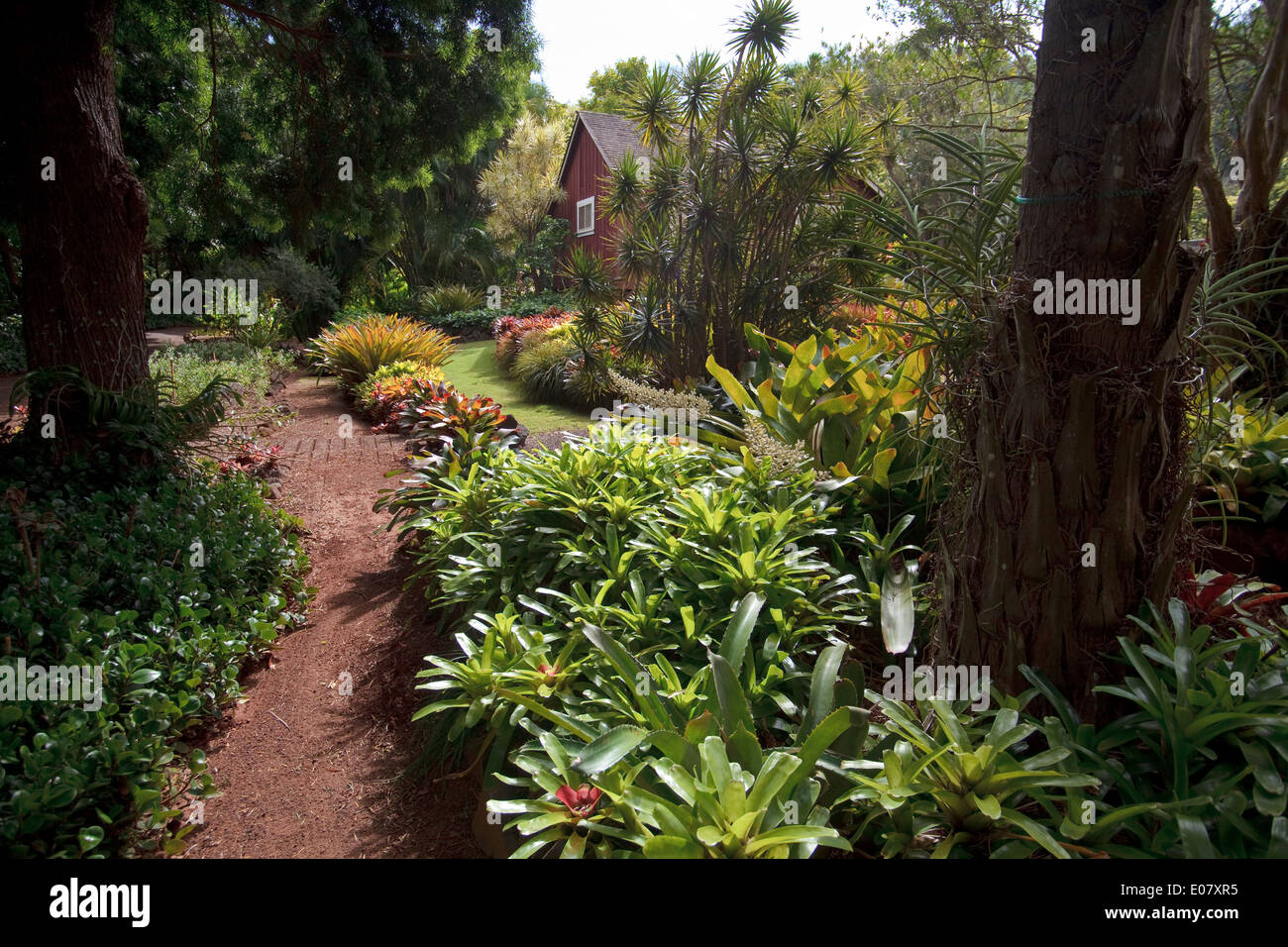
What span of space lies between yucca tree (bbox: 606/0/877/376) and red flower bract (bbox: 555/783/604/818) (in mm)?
8184

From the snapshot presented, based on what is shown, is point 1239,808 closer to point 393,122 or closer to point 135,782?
point 135,782

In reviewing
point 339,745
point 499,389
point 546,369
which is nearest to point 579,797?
point 339,745

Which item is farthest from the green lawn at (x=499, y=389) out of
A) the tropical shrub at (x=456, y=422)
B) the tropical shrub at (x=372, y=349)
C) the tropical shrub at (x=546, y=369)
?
the tropical shrub at (x=456, y=422)

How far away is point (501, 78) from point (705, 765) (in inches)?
302

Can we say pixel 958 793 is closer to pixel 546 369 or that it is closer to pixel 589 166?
pixel 546 369

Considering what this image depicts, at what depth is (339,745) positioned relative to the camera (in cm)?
358

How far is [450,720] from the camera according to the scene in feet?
10.6

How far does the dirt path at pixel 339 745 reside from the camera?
294 cm

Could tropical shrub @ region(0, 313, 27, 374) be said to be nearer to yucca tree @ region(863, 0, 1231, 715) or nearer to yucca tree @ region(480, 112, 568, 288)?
yucca tree @ region(480, 112, 568, 288)

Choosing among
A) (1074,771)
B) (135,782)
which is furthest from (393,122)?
(1074,771)

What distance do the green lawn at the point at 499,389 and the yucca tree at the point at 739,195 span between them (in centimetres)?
166

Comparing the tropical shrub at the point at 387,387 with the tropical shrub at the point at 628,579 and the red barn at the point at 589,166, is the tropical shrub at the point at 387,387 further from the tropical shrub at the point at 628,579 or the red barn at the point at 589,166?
the red barn at the point at 589,166

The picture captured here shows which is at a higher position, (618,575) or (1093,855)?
(618,575)

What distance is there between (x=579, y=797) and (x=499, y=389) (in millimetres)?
11382
